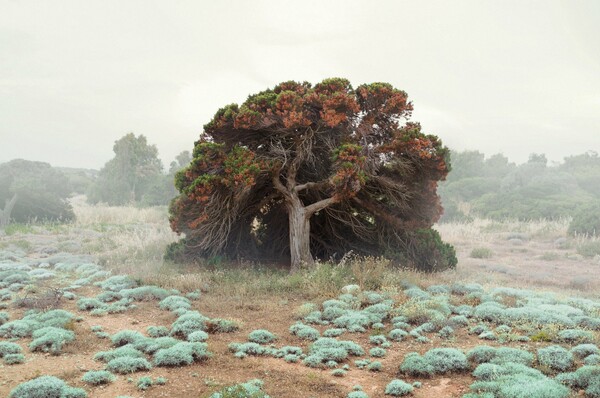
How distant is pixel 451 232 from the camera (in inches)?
1153

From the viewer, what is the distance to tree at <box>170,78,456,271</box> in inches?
575

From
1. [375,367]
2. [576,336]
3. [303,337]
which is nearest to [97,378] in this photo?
[303,337]

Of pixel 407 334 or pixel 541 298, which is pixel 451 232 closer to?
pixel 541 298

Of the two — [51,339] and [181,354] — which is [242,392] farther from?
[51,339]

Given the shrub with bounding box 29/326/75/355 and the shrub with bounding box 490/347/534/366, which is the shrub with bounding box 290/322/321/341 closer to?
the shrub with bounding box 490/347/534/366

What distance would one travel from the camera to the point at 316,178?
16.8 m

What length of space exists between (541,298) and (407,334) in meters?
4.76

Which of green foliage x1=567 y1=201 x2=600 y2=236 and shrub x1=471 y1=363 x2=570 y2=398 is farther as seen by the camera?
green foliage x1=567 y1=201 x2=600 y2=236

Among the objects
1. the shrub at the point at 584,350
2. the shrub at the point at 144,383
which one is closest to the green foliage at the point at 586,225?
the shrub at the point at 584,350

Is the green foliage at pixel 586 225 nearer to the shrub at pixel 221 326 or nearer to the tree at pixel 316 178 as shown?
the tree at pixel 316 178

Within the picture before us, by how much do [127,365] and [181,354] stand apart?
0.86m

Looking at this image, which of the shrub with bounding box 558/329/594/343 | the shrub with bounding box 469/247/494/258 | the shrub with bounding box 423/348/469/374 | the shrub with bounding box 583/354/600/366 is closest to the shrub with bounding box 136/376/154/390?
the shrub with bounding box 423/348/469/374

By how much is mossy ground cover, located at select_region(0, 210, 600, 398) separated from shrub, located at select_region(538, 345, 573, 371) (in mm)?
17

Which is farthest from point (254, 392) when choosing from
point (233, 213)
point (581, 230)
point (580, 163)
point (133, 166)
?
point (580, 163)
